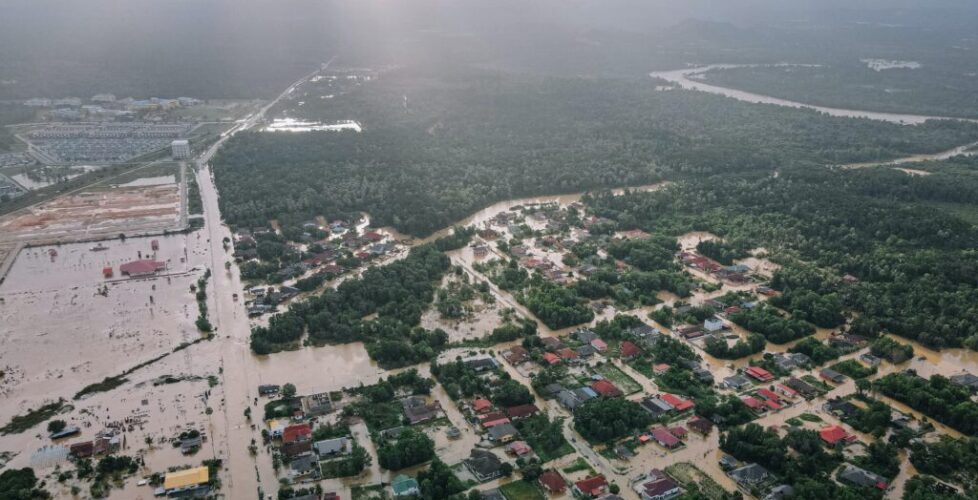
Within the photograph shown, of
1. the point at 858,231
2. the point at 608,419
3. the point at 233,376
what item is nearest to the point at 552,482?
the point at 608,419

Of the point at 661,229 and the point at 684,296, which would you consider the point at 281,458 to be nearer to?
the point at 684,296

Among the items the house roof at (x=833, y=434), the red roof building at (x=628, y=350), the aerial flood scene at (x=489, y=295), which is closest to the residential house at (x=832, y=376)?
the aerial flood scene at (x=489, y=295)

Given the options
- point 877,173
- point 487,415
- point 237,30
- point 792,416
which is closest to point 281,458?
point 487,415

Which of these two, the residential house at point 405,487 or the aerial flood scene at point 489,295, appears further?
the aerial flood scene at point 489,295

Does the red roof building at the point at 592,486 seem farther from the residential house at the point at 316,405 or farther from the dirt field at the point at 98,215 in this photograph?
the dirt field at the point at 98,215

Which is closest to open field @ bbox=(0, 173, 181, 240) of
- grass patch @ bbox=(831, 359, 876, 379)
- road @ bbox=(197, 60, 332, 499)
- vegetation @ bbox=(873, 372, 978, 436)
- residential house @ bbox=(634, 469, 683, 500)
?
road @ bbox=(197, 60, 332, 499)

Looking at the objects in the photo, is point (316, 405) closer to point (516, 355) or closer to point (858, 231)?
point (516, 355)

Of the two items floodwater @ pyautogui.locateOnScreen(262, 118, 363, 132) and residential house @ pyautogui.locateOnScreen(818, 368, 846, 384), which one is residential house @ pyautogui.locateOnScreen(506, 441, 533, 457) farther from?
floodwater @ pyautogui.locateOnScreen(262, 118, 363, 132)
